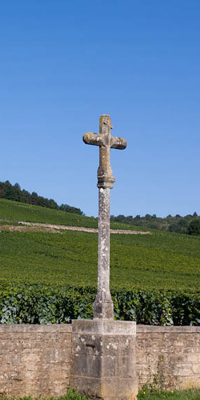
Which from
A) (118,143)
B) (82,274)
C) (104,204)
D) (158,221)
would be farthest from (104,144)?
(158,221)

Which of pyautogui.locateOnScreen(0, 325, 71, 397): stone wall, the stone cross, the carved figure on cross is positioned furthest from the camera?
the carved figure on cross

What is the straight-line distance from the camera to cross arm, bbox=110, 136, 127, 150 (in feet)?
41.0

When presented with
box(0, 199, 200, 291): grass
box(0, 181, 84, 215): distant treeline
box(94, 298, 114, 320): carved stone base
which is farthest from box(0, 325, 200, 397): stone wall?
box(0, 181, 84, 215): distant treeline

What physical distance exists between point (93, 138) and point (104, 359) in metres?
4.19

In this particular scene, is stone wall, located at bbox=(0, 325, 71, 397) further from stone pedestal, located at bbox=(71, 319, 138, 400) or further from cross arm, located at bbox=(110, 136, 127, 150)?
cross arm, located at bbox=(110, 136, 127, 150)

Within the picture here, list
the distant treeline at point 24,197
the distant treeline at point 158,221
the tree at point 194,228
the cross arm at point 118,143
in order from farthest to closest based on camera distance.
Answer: the distant treeline at point 158,221, the distant treeline at point 24,197, the tree at point 194,228, the cross arm at point 118,143

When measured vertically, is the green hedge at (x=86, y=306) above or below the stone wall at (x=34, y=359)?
above

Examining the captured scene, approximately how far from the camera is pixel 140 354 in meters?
12.5

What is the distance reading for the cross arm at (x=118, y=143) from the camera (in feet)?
41.0

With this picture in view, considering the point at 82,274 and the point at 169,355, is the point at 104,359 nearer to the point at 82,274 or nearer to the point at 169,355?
the point at 169,355

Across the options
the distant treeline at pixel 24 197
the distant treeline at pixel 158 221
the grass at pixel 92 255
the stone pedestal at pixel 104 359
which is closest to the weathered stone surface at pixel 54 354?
the stone pedestal at pixel 104 359

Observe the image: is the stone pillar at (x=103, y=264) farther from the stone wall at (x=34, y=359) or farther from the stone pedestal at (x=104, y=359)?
the stone wall at (x=34, y=359)

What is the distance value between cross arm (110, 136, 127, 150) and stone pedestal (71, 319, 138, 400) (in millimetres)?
3487

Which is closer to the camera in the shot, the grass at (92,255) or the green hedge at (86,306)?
the green hedge at (86,306)
